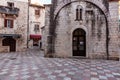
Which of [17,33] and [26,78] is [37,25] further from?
[26,78]

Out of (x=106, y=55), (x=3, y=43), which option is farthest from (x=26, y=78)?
(x=3, y=43)

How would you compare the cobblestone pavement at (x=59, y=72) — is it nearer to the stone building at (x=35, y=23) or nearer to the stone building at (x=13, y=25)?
the stone building at (x=13, y=25)

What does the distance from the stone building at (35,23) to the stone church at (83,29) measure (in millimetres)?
11619

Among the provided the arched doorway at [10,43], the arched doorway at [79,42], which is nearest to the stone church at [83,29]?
the arched doorway at [79,42]

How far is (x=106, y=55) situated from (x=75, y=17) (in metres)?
4.46

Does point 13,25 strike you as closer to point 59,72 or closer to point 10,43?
point 10,43

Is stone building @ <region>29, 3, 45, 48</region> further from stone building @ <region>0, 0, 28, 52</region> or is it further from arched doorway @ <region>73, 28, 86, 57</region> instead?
arched doorway @ <region>73, 28, 86, 57</region>

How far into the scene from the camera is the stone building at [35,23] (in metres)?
25.5

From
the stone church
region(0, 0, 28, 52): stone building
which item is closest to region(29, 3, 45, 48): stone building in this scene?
region(0, 0, 28, 52): stone building

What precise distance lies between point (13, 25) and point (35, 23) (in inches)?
210

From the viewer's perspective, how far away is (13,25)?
2155 centimetres

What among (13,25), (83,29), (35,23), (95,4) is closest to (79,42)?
(83,29)

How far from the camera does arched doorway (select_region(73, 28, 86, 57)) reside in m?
14.0

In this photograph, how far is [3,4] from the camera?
69.0 ft
